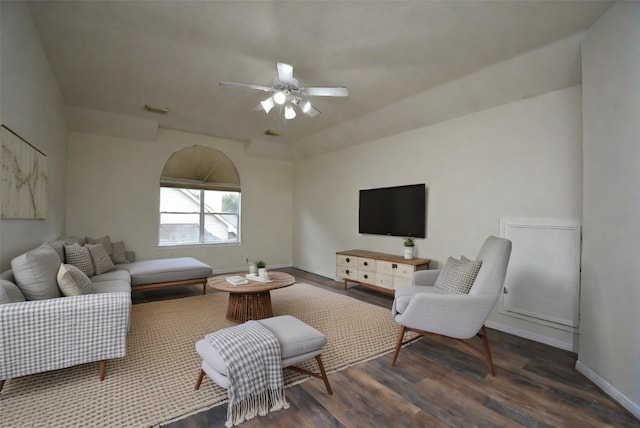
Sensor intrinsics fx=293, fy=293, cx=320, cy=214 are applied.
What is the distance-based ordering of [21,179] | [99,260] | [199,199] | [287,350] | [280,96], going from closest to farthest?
[287,350]
[21,179]
[280,96]
[99,260]
[199,199]

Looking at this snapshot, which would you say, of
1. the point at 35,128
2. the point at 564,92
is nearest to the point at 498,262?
the point at 564,92

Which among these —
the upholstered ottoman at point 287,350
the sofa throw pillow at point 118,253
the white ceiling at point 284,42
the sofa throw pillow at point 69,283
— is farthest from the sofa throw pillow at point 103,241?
the upholstered ottoman at point 287,350

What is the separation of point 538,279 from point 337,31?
3.15m

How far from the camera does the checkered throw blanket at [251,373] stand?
172 centimetres

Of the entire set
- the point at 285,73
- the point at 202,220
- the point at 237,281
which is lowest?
the point at 237,281

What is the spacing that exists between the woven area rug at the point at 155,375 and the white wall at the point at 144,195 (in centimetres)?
203

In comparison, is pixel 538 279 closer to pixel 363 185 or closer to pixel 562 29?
pixel 562 29

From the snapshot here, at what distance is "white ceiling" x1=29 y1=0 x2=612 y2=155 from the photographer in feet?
7.48

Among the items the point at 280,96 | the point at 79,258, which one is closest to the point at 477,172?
the point at 280,96

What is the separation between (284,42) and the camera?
2701 mm

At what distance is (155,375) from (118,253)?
3.22 metres

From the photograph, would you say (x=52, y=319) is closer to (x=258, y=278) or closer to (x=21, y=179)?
(x=21, y=179)

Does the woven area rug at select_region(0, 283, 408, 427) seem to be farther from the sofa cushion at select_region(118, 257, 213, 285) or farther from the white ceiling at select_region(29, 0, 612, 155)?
the white ceiling at select_region(29, 0, 612, 155)

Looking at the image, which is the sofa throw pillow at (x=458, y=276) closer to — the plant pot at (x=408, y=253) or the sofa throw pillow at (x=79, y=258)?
the plant pot at (x=408, y=253)
